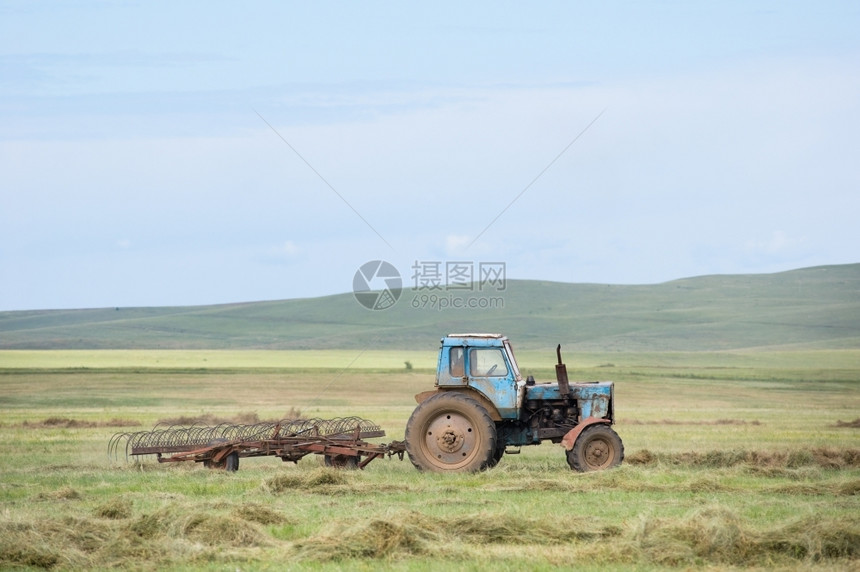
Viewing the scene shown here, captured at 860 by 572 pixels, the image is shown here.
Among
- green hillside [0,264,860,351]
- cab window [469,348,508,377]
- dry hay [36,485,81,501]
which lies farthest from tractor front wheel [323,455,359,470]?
green hillside [0,264,860,351]

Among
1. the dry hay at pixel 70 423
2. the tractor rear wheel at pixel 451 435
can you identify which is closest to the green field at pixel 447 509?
the tractor rear wheel at pixel 451 435

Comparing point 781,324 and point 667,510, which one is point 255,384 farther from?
point 781,324

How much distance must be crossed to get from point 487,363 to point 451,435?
144cm

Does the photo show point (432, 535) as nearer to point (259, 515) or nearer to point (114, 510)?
point (259, 515)

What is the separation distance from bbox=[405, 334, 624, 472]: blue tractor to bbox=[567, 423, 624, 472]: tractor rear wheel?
0.7 inches

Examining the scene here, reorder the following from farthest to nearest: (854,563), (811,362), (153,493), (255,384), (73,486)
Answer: (811,362), (255,384), (73,486), (153,493), (854,563)

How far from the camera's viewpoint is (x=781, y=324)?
129500 millimetres

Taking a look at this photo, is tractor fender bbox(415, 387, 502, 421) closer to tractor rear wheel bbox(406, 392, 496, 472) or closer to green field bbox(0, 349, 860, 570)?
tractor rear wheel bbox(406, 392, 496, 472)

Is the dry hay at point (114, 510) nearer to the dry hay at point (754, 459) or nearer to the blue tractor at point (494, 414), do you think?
the blue tractor at point (494, 414)

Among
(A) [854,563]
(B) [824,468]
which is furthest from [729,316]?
(A) [854,563]

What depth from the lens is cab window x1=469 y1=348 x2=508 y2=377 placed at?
1872cm

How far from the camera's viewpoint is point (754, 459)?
19.7 meters

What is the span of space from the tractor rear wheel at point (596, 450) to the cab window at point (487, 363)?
1.78m

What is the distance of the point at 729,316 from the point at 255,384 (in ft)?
316
